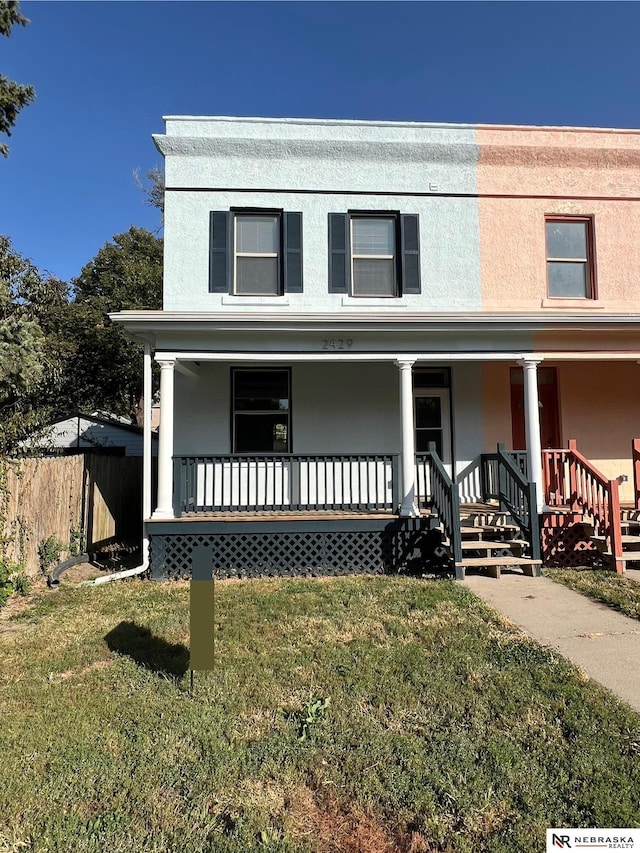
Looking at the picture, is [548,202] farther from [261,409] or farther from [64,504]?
[64,504]

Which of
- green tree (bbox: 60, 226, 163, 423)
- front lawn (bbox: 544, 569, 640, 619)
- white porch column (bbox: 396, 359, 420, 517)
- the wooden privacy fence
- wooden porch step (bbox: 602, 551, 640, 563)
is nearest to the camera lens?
front lawn (bbox: 544, 569, 640, 619)

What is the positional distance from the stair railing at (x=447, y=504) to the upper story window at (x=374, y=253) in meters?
3.28

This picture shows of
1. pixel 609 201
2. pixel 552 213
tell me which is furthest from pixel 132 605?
pixel 609 201

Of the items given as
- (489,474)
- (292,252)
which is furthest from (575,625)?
(292,252)

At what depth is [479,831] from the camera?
2.46 meters

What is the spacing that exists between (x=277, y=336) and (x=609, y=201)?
6.86 meters

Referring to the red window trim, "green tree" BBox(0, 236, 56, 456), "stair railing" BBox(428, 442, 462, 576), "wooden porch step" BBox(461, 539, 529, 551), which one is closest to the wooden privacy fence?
"green tree" BBox(0, 236, 56, 456)

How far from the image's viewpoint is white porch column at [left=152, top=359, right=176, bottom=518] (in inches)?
305

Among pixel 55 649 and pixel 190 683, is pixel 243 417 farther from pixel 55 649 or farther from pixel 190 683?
pixel 190 683

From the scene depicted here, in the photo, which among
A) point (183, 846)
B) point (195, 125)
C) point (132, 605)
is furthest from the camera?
point (195, 125)

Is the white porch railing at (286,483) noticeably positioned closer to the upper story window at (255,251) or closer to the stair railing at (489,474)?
the stair railing at (489,474)

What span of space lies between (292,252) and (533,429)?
4.99 m

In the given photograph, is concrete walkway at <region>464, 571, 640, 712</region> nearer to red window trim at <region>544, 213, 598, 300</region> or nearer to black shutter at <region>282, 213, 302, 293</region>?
red window trim at <region>544, 213, 598, 300</region>

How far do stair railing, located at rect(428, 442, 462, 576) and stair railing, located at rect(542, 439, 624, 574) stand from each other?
179 centimetres
